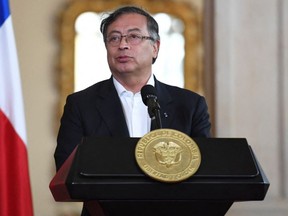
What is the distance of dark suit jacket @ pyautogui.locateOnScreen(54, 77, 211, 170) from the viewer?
2.67 metres

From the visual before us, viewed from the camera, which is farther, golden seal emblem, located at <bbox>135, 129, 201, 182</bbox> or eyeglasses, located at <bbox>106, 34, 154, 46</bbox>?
eyeglasses, located at <bbox>106, 34, 154, 46</bbox>

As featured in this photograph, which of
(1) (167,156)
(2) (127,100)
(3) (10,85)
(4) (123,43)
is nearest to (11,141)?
(3) (10,85)

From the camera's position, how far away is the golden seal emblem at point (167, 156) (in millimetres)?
2102

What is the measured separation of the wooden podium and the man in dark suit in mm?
507

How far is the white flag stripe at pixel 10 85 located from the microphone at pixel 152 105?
958mm

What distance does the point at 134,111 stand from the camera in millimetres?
2805

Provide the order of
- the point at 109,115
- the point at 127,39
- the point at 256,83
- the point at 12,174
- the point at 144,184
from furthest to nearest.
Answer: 1. the point at 256,83
2. the point at 12,174
3. the point at 127,39
4. the point at 109,115
5. the point at 144,184

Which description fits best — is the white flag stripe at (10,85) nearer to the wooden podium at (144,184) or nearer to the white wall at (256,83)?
the wooden podium at (144,184)

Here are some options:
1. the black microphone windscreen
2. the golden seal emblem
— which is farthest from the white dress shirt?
the golden seal emblem

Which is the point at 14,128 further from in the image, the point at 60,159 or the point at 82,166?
the point at 82,166

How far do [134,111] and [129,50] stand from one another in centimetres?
25

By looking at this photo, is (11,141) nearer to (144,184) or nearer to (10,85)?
(10,85)

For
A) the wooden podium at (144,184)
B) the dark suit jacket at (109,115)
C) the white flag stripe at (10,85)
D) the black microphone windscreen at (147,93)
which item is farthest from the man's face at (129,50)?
the wooden podium at (144,184)

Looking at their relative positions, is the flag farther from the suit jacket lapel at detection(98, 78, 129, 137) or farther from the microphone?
the microphone
